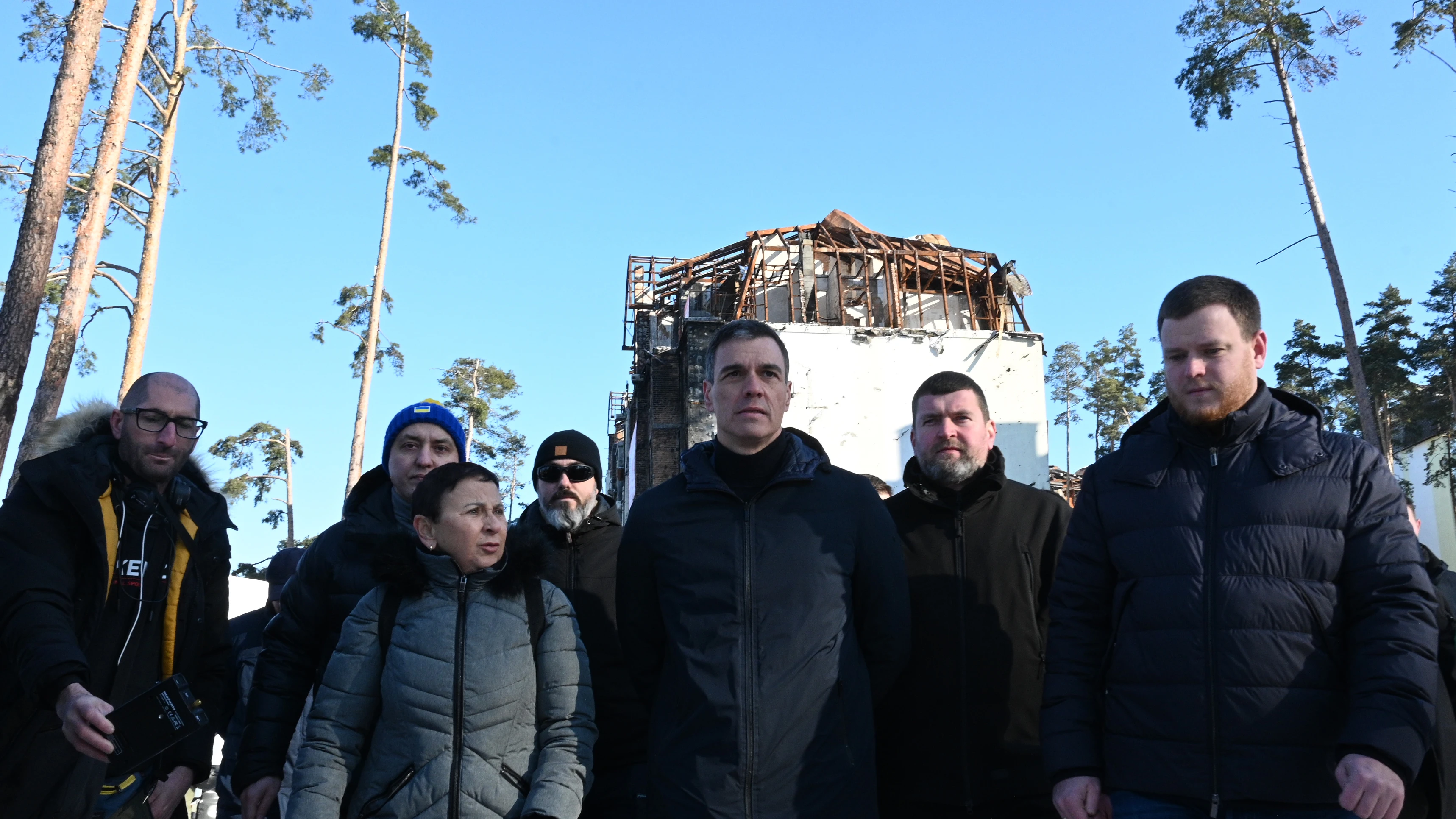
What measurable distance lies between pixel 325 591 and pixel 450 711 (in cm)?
92

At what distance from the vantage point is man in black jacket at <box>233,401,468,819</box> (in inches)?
145

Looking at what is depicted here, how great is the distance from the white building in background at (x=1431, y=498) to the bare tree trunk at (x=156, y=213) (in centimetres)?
4431

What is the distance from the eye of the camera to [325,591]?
3.95 m

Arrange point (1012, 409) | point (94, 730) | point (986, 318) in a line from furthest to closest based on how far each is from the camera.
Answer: point (986, 318), point (1012, 409), point (94, 730)

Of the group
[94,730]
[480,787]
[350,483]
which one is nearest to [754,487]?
[480,787]

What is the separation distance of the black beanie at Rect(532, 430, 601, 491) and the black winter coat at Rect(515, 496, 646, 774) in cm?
17

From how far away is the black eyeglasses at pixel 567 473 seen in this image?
4.69 m

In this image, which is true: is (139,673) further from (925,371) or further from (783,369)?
(925,371)

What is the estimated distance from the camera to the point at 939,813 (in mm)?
3758

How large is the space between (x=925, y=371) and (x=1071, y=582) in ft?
82.6

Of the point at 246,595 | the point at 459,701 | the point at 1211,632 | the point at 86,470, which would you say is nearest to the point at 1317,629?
the point at 1211,632

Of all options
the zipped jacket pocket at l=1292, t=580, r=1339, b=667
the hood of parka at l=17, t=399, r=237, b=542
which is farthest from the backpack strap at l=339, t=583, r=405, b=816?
the zipped jacket pocket at l=1292, t=580, r=1339, b=667

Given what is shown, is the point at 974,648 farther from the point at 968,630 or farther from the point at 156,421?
the point at 156,421

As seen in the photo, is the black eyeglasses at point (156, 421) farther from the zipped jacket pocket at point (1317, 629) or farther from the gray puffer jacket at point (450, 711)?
the zipped jacket pocket at point (1317, 629)
